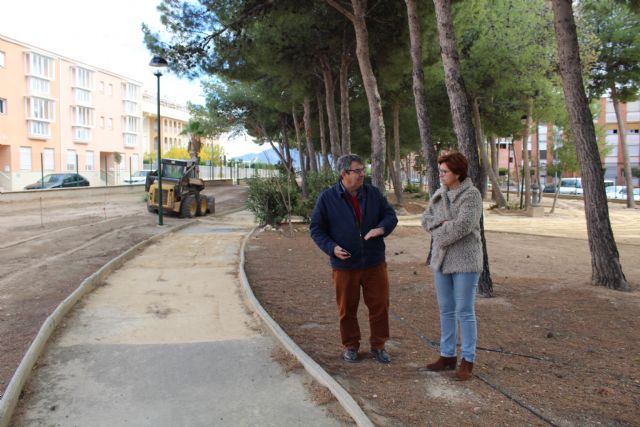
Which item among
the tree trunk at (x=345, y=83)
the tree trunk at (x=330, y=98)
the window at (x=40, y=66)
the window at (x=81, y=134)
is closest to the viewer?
the tree trunk at (x=345, y=83)

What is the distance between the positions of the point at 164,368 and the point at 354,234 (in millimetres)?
1860

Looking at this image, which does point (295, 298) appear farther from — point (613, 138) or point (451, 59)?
point (613, 138)

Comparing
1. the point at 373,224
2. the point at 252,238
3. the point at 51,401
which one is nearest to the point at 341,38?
the point at 252,238

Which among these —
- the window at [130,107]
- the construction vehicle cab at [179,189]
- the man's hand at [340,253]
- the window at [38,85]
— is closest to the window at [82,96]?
the window at [38,85]

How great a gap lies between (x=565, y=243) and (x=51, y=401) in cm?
1196

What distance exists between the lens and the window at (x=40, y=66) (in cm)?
4484

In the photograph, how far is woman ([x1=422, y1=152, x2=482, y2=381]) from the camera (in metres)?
3.94

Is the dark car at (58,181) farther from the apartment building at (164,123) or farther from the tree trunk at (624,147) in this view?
the apartment building at (164,123)

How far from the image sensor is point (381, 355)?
4.53m

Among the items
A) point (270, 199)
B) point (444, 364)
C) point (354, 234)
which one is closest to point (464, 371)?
point (444, 364)

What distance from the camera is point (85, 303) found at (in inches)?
264

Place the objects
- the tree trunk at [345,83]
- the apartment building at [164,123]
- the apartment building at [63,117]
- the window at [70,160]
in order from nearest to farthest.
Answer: the tree trunk at [345,83], the apartment building at [63,117], the window at [70,160], the apartment building at [164,123]

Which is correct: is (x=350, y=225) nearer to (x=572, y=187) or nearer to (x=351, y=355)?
(x=351, y=355)

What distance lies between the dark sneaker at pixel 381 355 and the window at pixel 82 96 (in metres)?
54.4
